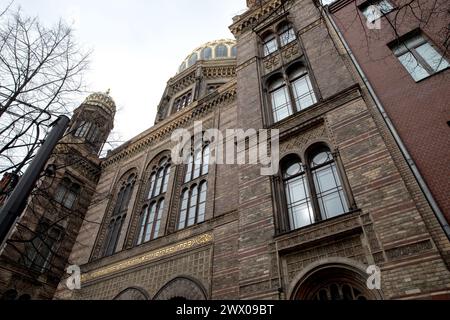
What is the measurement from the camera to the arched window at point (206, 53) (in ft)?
94.0

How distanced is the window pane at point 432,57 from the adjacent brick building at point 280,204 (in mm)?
1785

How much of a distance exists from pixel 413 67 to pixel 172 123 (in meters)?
10.8

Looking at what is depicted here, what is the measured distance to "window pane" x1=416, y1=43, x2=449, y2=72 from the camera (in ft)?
26.2

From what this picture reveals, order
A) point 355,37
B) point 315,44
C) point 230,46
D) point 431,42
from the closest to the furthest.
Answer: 1. point 431,42
2. point 355,37
3. point 315,44
4. point 230,46

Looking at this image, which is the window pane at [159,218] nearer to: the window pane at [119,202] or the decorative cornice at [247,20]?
the window pane at [119,202]

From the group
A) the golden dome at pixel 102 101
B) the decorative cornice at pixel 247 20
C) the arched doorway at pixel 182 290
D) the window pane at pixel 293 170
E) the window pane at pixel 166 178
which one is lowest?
the arched doorway at pixel 182 290

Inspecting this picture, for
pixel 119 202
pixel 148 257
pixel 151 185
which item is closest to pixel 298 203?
pixel 148 257

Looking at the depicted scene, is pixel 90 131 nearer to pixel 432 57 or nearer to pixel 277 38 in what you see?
pixel 277 38

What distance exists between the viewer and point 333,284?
6242mm

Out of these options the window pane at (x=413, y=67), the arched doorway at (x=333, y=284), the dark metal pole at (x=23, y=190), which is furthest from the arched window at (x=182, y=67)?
the dark metal pole at (x=23, y=190)

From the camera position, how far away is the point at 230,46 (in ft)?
96.0

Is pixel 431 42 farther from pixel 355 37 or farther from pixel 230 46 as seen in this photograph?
pixel 230 46
